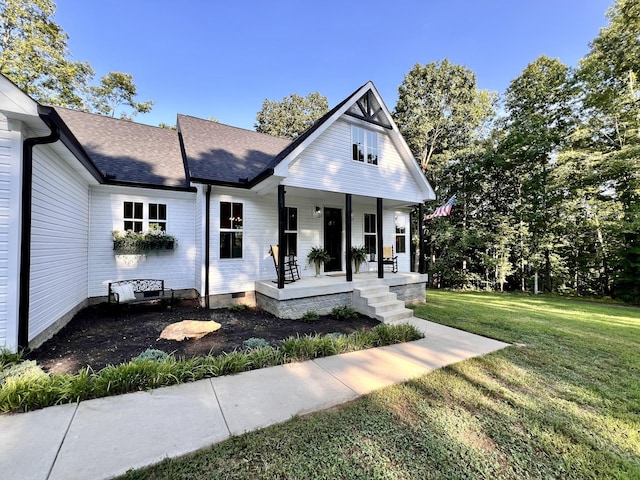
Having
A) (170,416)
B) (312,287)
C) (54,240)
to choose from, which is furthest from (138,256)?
(170,416)

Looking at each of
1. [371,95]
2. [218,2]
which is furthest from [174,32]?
[371,95]

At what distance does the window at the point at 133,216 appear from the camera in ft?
24.6

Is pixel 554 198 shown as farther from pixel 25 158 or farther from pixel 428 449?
pixel 25 158

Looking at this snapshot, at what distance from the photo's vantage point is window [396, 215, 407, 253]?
1117 cm

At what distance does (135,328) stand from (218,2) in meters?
11.2

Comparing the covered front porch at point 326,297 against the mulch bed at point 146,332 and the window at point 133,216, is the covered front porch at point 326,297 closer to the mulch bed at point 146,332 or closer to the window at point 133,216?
the mulch bed at point 146,332

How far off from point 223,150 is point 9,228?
251 inches

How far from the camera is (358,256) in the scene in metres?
9.57

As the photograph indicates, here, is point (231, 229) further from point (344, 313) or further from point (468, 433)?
point (468, 433)

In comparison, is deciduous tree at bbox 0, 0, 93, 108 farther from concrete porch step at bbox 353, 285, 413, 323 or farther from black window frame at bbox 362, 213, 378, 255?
concrete porch step at bbox 353, 285, 413, 323

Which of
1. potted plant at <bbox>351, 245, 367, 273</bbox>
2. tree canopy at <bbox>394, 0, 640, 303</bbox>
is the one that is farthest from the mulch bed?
tree canopy at <bbox>394, 0, 640, 303</bbox>

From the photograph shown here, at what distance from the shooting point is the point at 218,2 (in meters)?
9.74

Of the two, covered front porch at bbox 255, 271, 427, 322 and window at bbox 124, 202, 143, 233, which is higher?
window at bbox 124, 202, 143, 233

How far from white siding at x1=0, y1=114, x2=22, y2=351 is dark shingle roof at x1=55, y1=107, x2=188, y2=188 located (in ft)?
11.5
